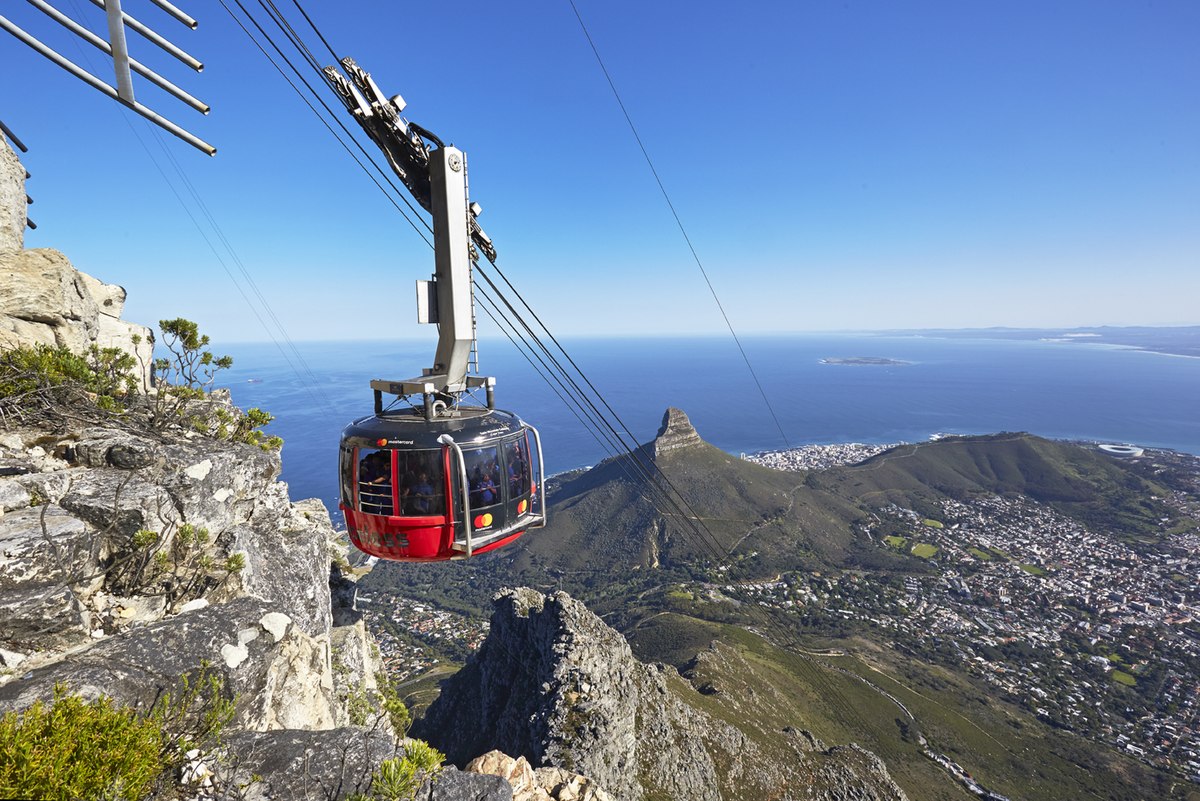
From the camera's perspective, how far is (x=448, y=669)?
79.2 meters

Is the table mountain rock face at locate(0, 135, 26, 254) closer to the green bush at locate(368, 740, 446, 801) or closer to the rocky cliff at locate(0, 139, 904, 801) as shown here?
the rocky cliff at locate(0, 139, 904, 801)

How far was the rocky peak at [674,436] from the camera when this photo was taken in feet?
479

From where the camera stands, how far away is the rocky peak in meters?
146

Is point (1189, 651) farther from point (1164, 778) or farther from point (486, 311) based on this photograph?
point (486, 311)

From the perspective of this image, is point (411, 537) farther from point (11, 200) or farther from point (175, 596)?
point (11, 200)

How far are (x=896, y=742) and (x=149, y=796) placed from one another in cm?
8036

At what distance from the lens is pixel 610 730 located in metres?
36.4

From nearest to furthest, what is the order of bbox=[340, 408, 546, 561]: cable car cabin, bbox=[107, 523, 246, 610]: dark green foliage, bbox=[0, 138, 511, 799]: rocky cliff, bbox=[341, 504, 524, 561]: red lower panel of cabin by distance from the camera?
bbox=[0, 138, 511, 799]: rocky cliff → bbox=[107, 523, 246, 610]: dark green foliage → bbox=[340, 408, 546, 561]: cable car cabin → bbox=[341, 504, 524, 561]: red lower panel of cabin

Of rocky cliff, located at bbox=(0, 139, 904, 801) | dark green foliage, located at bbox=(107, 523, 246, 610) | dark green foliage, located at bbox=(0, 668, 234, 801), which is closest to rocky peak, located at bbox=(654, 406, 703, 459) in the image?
rocky cliff, located at bbox=(0, 139, 904, 801)

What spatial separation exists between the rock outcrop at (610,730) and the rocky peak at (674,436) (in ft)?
309

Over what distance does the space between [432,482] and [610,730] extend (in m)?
36.7

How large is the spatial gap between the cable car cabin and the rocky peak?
13649 cm

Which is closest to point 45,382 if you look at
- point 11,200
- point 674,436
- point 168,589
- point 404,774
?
point 168,589

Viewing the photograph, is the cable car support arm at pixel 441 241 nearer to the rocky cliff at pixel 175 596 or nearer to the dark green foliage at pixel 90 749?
the rocky cliff at pixel 175 596
